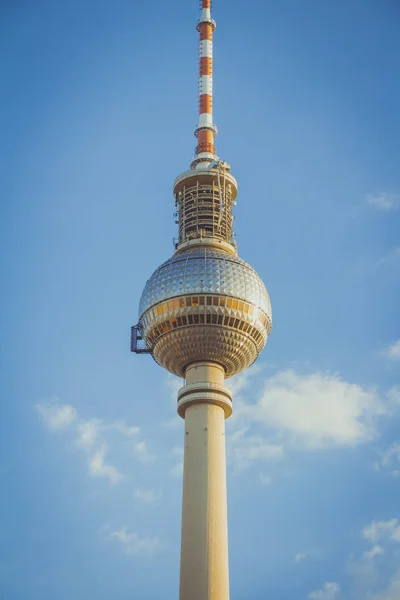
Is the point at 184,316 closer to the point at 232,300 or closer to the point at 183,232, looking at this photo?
the point at 232,300

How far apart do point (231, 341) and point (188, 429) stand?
Answer: 8734mm

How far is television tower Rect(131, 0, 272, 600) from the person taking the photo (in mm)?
58906

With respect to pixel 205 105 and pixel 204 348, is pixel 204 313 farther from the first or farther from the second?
pixel 205 105

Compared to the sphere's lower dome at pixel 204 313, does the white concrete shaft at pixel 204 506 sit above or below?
below

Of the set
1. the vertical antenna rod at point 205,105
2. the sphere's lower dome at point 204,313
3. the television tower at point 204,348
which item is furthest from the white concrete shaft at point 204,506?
the vertical antenna rod at point 205,105

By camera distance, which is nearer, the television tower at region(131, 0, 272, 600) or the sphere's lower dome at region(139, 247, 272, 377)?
the television tower at region(131, 0, 272, 600)

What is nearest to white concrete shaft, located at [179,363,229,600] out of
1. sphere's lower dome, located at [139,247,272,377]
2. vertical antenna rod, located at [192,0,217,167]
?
sphere's lower dome, located at [139,247,272,377]

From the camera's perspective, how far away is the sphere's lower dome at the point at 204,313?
66.0m

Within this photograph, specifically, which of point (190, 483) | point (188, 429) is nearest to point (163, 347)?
point (188, 429)

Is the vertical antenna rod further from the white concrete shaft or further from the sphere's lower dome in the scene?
the white concrete shaft

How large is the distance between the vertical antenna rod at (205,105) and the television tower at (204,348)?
455 inches

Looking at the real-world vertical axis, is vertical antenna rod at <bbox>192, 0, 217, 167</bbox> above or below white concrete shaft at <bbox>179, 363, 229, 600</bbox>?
above

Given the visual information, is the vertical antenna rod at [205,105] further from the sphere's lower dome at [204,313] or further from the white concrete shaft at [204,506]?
the white concrete shaft at [204,506]

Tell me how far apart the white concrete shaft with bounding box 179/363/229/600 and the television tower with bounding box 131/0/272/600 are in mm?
73
